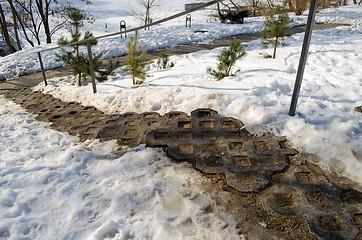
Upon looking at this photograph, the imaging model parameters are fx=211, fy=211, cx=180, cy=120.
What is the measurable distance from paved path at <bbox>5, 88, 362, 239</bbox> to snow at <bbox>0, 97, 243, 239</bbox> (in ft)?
0.50

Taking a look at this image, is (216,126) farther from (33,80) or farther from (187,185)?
(33,80)

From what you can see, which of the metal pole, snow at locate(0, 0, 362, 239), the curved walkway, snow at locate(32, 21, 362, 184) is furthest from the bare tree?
the metal pole

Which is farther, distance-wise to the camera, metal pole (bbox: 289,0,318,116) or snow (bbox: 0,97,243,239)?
metal pole (bbox: 289,0,318,116)

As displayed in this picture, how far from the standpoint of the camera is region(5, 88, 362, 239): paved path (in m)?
1.14

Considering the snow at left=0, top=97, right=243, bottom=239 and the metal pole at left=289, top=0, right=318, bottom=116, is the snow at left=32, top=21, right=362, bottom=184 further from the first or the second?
the snow at left=0, top=97, right=243, bottom=239

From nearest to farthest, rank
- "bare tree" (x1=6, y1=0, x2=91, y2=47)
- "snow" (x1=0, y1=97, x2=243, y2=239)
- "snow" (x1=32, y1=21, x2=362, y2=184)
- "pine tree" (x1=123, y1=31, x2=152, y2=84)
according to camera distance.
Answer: "snow" (x1=0, y1=97, x2=243, y2=239)
"snow" (x1=32, y1=21, x2=362, y2=184)
"pine tree" (x1=123, y1=31, x2=152, y2=84)
"bare tree" (x1=6, y1=0, x2=91, y2=47)

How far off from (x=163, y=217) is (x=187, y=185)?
30 cm

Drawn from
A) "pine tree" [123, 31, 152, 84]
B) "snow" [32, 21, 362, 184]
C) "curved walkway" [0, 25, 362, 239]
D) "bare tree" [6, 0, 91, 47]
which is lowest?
"curved walkway" [0, 25, 362, 239]

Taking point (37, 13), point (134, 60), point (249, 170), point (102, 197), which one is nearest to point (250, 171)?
point (249, 170)

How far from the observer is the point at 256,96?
8.12 ft

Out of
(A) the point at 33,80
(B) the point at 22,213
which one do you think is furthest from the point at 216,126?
(A) the point at 33,80

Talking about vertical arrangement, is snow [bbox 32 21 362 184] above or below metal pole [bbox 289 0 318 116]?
below

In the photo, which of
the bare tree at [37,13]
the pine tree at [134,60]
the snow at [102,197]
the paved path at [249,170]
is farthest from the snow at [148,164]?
the bare tree at [37,13]

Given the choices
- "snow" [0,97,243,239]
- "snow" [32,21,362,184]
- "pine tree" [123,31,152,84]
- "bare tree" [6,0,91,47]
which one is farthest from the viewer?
"bare tree" [6,0,91,47]
